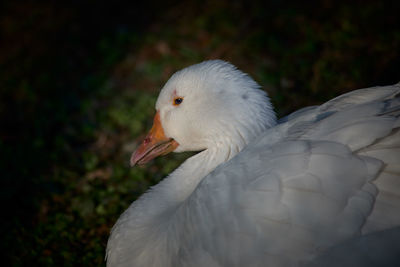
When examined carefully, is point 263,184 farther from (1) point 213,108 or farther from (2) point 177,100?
(2) point 177,100

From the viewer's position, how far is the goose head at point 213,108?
A: 239cm

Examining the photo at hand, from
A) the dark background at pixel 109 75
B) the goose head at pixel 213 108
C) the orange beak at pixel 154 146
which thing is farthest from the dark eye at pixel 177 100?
the dark background at pixel 109 75

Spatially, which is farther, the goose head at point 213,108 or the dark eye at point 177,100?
the dark eye at point 177,100

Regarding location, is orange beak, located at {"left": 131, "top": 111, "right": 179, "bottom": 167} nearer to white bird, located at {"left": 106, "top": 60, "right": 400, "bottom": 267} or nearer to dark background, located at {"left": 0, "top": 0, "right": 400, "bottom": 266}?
white bird, located at {"left": 106, "top": 60, "right": 400, "bottom": 267}

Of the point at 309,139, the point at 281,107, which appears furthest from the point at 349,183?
the point at 281,107

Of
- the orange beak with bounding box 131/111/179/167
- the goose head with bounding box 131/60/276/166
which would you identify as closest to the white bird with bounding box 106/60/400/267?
the goose head with bounding box 131/60/276/166

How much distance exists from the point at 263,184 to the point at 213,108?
77cm

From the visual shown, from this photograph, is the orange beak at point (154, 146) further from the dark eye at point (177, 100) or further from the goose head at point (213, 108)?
the dark eye at point (177, 100)

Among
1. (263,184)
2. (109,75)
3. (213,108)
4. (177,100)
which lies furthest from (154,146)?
(109,75)

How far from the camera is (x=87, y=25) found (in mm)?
6621

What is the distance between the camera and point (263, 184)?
1.90 m

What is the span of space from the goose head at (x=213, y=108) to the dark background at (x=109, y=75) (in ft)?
4.22

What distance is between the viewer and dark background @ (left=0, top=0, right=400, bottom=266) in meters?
3.51

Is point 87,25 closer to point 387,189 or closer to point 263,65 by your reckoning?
point 263,65
